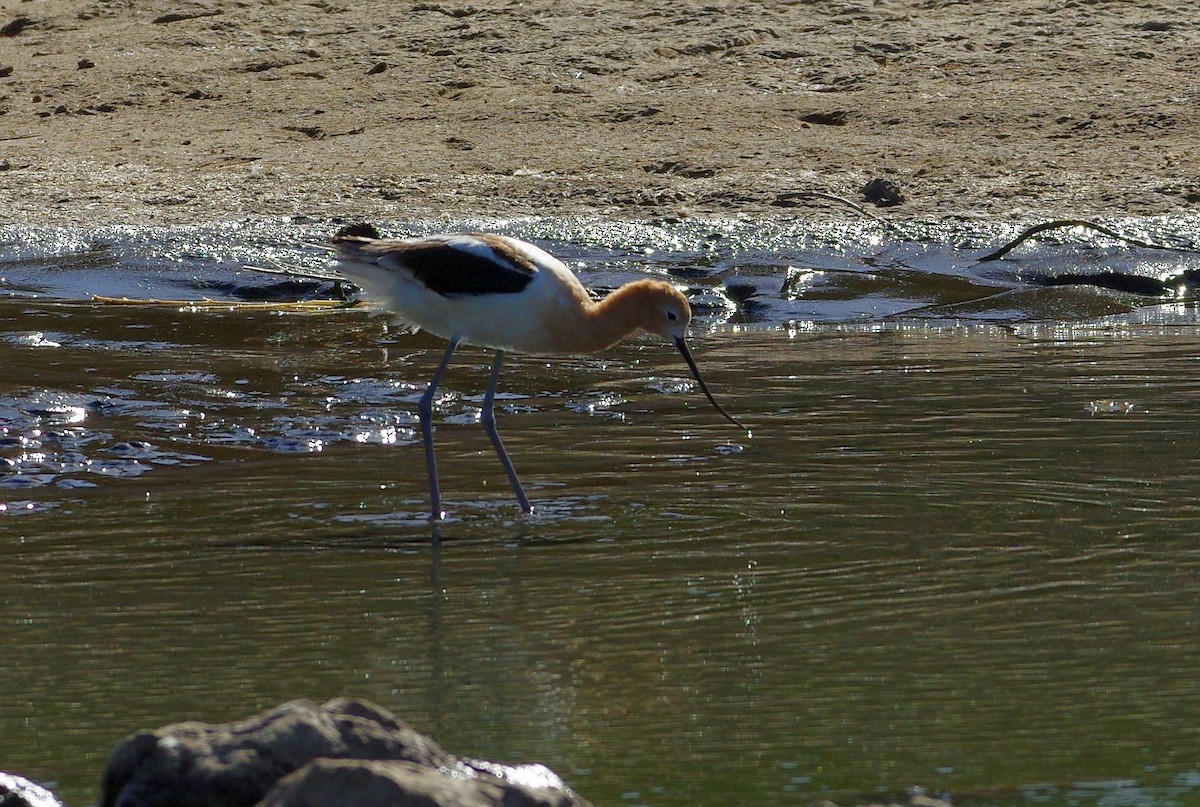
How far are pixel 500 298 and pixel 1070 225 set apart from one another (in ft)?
19.4

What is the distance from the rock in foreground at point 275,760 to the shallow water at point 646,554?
1.06ft

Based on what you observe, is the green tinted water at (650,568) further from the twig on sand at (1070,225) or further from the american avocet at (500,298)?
the twig on sand at (1070,225)

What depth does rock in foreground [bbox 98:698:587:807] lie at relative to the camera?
2807 millimetres

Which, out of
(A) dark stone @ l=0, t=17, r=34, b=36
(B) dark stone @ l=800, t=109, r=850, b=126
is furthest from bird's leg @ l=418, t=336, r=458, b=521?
(A) dark stone @ l=0, t=17, r=34, b=36

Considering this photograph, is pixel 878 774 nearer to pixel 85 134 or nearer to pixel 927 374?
pixel 927 374

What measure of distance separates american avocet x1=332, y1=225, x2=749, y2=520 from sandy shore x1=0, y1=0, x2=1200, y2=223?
5.50m

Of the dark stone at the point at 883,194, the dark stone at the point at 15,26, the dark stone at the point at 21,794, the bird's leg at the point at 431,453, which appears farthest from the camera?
the dark stone at the point at 15,26

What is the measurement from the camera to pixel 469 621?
14.6 ft

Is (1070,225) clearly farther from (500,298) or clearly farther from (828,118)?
(500,298)

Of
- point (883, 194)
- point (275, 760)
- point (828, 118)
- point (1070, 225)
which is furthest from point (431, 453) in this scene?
point (828, 118)

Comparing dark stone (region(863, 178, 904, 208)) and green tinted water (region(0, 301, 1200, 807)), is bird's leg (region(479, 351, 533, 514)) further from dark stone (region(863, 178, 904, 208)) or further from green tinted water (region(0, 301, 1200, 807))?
dark stone (region(863, 178, 904, 208))

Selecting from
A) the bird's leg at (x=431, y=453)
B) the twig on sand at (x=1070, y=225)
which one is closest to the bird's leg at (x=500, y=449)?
the bird's leg at (x=431, y=453)

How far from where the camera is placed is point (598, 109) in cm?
1353

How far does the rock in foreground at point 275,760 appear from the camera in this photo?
281 cm
